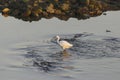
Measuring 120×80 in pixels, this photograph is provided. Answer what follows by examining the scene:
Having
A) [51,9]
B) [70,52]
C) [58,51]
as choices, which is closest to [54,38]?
[58,51]

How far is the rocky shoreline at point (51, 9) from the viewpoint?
112ft

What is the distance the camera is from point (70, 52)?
25.7m

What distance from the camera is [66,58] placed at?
24656 millimetres

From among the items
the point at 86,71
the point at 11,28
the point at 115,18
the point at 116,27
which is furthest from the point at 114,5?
the point at 86,71

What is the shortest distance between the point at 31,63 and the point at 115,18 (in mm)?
11813

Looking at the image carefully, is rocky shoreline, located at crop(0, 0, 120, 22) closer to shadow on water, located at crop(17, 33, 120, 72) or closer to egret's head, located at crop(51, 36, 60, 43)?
egret's head, located at crop(51, 36, 60, 43)

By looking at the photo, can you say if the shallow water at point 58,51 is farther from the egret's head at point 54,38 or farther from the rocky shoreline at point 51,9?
the rocky shoreline at point 51,9

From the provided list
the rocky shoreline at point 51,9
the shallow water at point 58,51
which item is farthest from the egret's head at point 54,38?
the rocky shoreline at point 51,9

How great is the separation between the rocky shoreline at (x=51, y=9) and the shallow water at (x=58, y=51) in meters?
1.13

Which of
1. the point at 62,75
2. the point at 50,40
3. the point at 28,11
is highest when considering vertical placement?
the point at 28,11

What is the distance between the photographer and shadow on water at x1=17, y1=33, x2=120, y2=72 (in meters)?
23.7

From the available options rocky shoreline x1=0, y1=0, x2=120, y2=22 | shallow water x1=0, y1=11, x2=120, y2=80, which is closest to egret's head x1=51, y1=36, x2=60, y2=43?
shallow water x1=0, y1=11, x2=120, y2=80

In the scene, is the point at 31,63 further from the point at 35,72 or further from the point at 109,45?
the point at 109,45

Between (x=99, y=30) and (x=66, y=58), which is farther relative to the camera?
(x=99, y=30)
